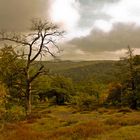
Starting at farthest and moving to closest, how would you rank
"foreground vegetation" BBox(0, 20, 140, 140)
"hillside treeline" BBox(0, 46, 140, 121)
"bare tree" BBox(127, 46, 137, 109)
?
"bare tree" BBox(127, 46, 137, 109) → "hillside treeline" BBox(0, 46, 140, 121) → "foreground vegetation" BBox(0, 20, 140, 140)

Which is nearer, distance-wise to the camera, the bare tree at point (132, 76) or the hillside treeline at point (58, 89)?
the hillside treeline at point (58, 89)

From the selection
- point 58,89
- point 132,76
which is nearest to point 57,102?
point 58,89

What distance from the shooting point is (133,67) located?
74.1 metres

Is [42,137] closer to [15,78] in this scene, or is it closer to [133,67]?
[15,78]

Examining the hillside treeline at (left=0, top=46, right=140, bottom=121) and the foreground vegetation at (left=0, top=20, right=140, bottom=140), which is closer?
the foreground vegetation at (left=0, top=20, right=140, bottom=140)

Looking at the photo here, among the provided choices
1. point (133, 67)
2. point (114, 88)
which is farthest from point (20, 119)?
point (114, 88)

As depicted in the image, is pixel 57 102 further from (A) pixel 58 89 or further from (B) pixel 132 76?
(B) pixel 132 76

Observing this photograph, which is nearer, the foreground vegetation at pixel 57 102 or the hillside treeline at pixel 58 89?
the foreground vegetation at pixel 57 102

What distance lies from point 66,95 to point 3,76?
221 ft

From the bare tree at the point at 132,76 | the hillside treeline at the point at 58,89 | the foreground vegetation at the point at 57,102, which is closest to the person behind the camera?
the foreground vegetation at the point at 57,102

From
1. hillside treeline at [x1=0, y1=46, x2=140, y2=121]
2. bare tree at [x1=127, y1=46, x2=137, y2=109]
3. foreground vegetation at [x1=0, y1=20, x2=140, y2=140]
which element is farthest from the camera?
bare tree at [x1=127, y1=46, x2=137, y2=109]

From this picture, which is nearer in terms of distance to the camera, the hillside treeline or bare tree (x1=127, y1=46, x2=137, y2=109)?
the hillside treeline

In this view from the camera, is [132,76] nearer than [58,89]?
Yes

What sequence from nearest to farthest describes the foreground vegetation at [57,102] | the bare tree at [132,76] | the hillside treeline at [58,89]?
the foreground vegetation at [57,102]
the hillside treeline at [58,89]
the bare tree at [132,76]
